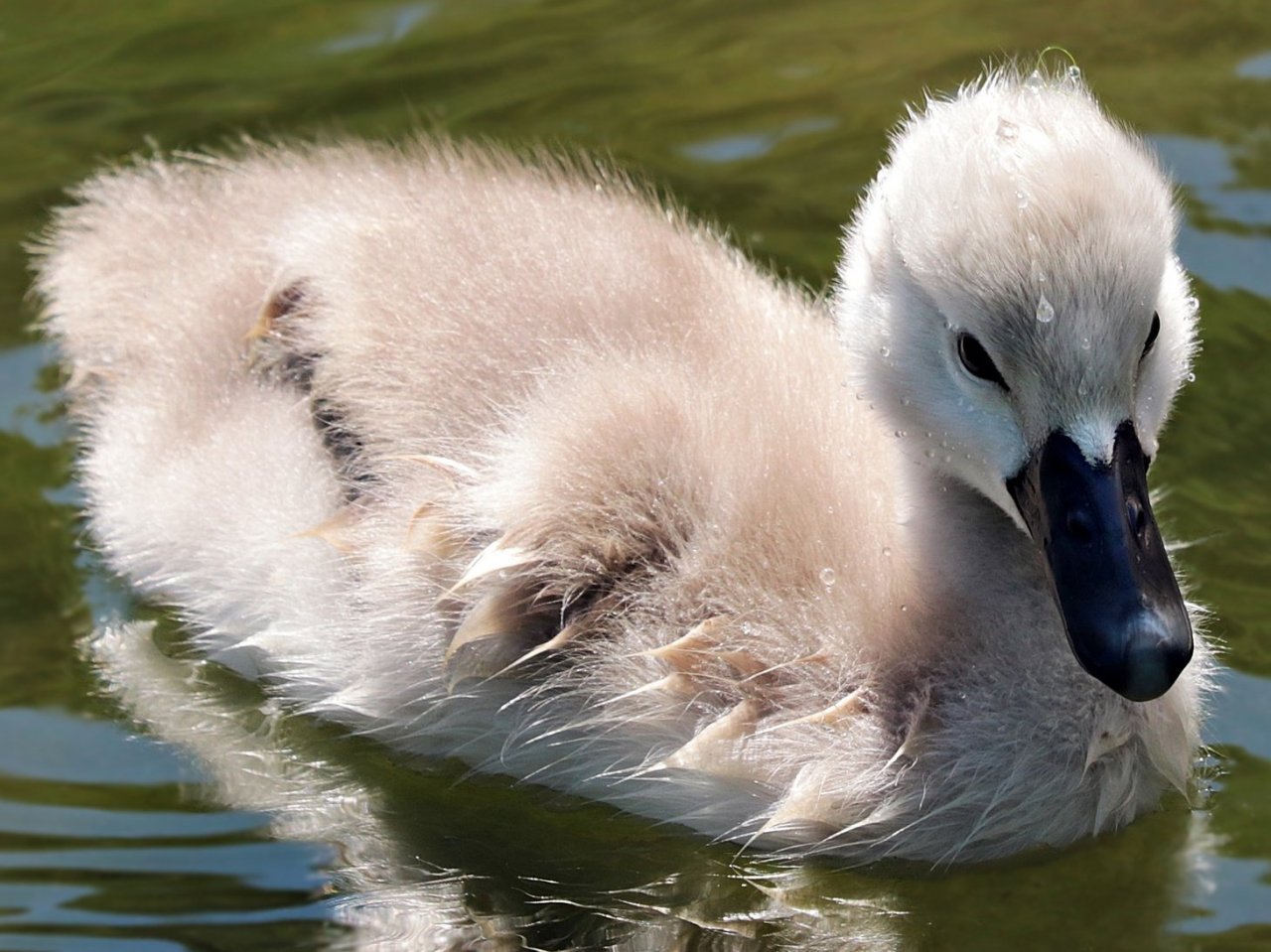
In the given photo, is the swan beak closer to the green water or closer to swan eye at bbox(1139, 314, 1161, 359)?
swan eye at bbox(1139, 314, 1161, 359)

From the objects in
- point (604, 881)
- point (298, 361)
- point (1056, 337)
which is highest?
point (298, 361)

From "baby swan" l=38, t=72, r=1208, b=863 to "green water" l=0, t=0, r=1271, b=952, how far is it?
12 centimetres

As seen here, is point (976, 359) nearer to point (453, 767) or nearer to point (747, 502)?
point (747, 502)

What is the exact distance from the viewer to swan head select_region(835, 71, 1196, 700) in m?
3.22

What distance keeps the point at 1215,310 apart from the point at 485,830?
226cm

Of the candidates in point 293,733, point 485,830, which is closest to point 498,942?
point 485,830

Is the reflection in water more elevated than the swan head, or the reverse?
the swan head

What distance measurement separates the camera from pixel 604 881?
3506 millimetres

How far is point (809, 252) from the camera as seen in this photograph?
5.33 metres

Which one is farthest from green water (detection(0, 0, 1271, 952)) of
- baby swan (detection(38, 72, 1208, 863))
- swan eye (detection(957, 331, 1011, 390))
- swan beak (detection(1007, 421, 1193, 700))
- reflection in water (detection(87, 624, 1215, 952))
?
swan eye (detection(957, 331, 1011, 390))

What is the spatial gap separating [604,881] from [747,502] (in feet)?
2.15

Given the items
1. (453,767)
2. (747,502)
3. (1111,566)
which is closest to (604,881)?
(453,767)

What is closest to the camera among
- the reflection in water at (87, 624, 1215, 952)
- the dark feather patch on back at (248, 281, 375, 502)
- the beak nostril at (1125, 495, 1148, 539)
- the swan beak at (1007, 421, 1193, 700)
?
the swan beak at (1007, 421, 1193, 700)

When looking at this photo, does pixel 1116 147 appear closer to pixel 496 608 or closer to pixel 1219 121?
pixel 496 608
